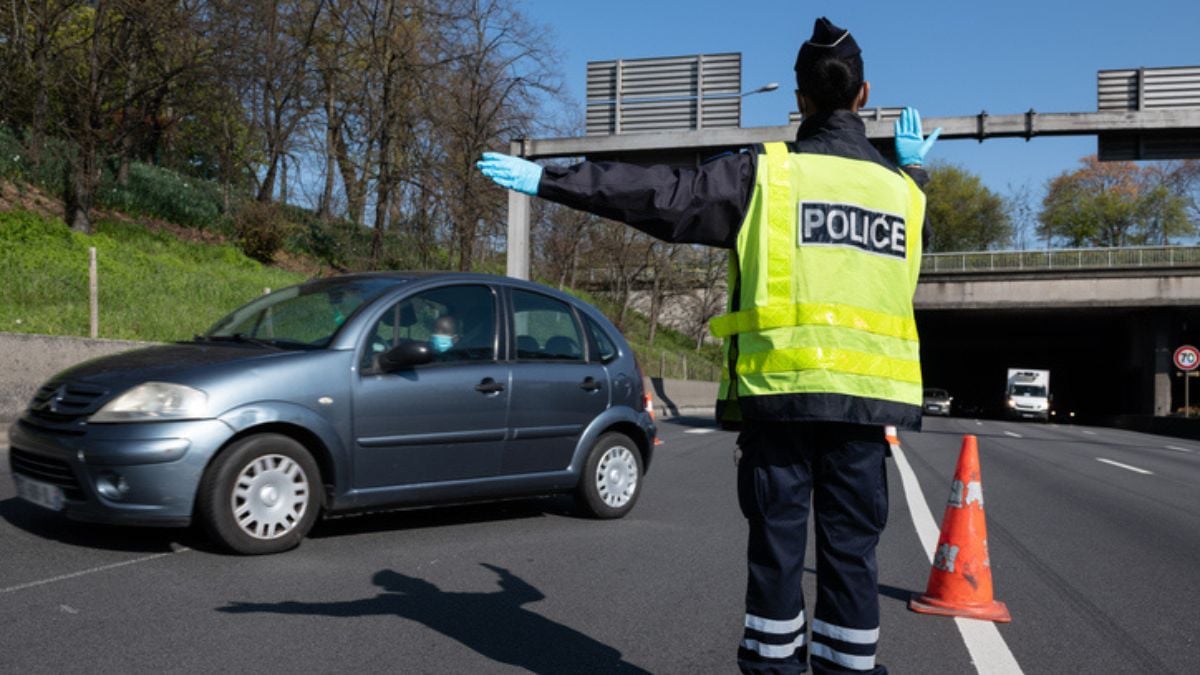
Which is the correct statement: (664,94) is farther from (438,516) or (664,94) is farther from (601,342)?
(438,516)

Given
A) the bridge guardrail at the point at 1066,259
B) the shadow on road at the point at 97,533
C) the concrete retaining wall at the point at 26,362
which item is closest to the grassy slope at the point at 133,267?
the concrete retaining wall at the point at 26,362

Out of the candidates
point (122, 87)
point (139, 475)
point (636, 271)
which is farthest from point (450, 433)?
point (636, 271)

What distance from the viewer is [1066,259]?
148 ft

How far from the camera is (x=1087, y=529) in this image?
8.80 meters

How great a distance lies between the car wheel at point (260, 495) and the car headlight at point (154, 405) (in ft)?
0.95

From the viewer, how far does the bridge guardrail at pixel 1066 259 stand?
43.6 m

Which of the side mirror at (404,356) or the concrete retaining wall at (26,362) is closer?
the side mirror at (404,356)

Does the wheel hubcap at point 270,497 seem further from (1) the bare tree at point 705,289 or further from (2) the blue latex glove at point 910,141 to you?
(1) the bare tree at point 705,289

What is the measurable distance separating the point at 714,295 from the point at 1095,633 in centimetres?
5415

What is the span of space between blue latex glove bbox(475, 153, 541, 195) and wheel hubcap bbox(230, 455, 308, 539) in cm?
317

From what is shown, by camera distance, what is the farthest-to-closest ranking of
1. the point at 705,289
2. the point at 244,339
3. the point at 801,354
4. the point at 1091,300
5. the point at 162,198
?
1. the point at 705,289
2. the point at 1091,300
3. the point at 162,198
4. the point at 244,339
5. the point at 801,354

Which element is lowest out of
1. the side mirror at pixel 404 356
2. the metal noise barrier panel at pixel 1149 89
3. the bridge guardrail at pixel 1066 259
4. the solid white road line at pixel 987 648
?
the solid white road line at pixel 987 648

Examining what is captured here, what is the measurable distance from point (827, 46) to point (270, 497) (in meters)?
3.99

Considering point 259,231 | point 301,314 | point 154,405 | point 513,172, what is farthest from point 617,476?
point 259,231
